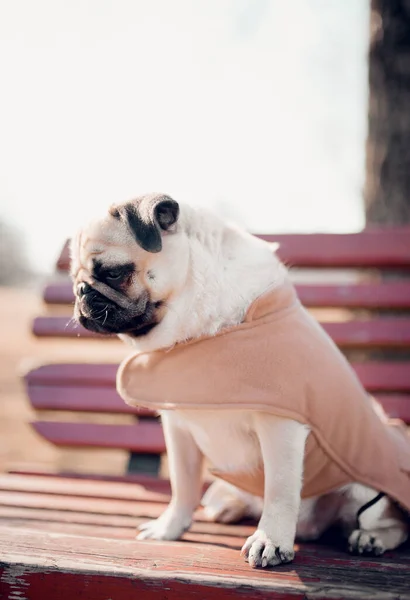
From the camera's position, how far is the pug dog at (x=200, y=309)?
1485 mm

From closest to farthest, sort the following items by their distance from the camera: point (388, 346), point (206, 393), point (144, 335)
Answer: point (206, 393) → point (144, 335) → point (388, 346)

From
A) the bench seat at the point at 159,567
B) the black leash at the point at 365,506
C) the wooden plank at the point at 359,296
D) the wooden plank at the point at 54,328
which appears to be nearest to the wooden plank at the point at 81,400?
the wooden plank at the point at 54,328

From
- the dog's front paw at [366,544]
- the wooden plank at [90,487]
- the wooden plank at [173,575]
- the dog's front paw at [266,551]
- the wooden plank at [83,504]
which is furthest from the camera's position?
the wooden plank at [90,487]

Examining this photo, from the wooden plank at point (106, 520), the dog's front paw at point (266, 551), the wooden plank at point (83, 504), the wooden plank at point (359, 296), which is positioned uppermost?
the wooden plank at point (359, 296)

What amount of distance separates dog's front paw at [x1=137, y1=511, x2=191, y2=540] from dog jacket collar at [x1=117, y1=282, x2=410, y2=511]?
0.17 m

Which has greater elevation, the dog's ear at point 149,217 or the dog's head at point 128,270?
the dog's ear at point 149,217

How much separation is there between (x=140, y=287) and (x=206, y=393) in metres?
0.32

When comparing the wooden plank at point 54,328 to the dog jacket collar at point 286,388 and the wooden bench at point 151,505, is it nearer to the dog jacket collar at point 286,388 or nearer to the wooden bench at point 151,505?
the wooden bench at point 151,505

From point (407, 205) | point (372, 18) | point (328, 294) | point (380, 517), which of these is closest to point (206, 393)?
point (380, 517)

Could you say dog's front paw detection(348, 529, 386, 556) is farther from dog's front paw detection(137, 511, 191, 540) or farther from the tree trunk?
the tree trunk

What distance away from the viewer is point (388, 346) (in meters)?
2.39

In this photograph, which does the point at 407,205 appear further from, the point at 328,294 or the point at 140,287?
the point at 140,287

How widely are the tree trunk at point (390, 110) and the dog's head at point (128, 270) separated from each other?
1.61 m

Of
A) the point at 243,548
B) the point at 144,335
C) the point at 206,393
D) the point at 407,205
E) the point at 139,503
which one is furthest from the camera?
the point at 407,205
